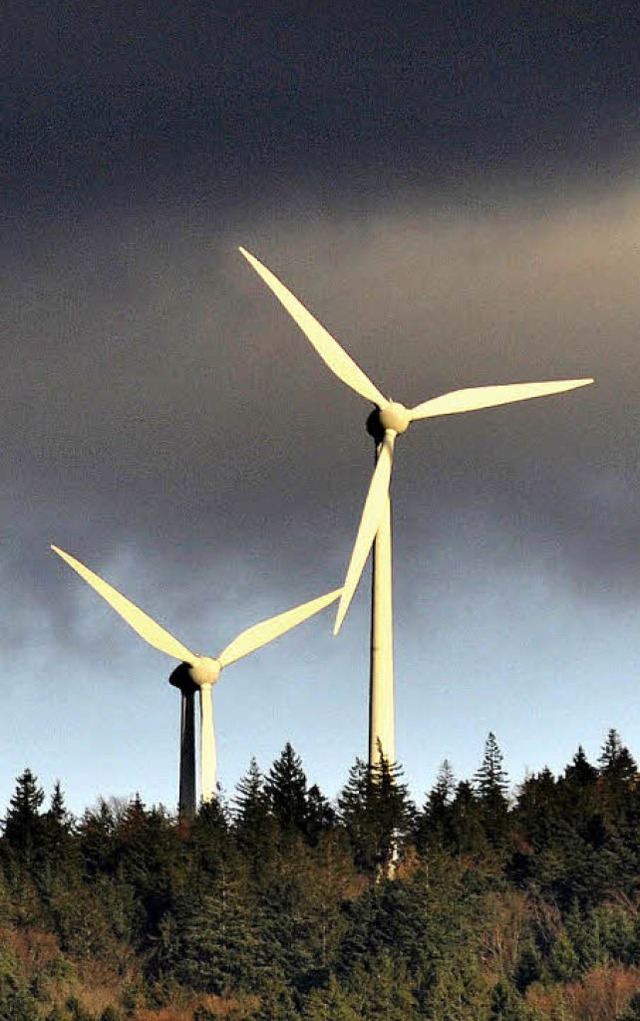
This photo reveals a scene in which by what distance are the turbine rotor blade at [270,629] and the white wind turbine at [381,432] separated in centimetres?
1187

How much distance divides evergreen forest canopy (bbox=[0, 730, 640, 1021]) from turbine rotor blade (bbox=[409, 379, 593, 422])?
24634mm

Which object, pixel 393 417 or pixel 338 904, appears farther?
pixel 338 904

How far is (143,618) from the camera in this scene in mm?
137125

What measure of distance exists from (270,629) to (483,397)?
21.7 meters

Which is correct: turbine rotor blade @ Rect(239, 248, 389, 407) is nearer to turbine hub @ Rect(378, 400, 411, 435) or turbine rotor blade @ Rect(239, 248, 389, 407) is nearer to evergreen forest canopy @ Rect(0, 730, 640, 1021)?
turbine hub @ Rect(378, 400, 411, 435)

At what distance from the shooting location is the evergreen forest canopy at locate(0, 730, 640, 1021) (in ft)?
407

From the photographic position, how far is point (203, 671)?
457 ft

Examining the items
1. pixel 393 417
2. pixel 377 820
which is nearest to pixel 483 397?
pixel 393 417

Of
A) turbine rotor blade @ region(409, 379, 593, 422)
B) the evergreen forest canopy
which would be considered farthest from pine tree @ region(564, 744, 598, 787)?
turbine rotor blade @ region(409, 379, 593, 422)

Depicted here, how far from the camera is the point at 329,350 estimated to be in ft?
400

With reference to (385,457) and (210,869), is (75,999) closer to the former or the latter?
(210,869)

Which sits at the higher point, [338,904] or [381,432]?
[381,432]

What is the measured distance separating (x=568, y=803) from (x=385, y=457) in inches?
1154

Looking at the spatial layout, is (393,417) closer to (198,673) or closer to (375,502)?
(375,502)
